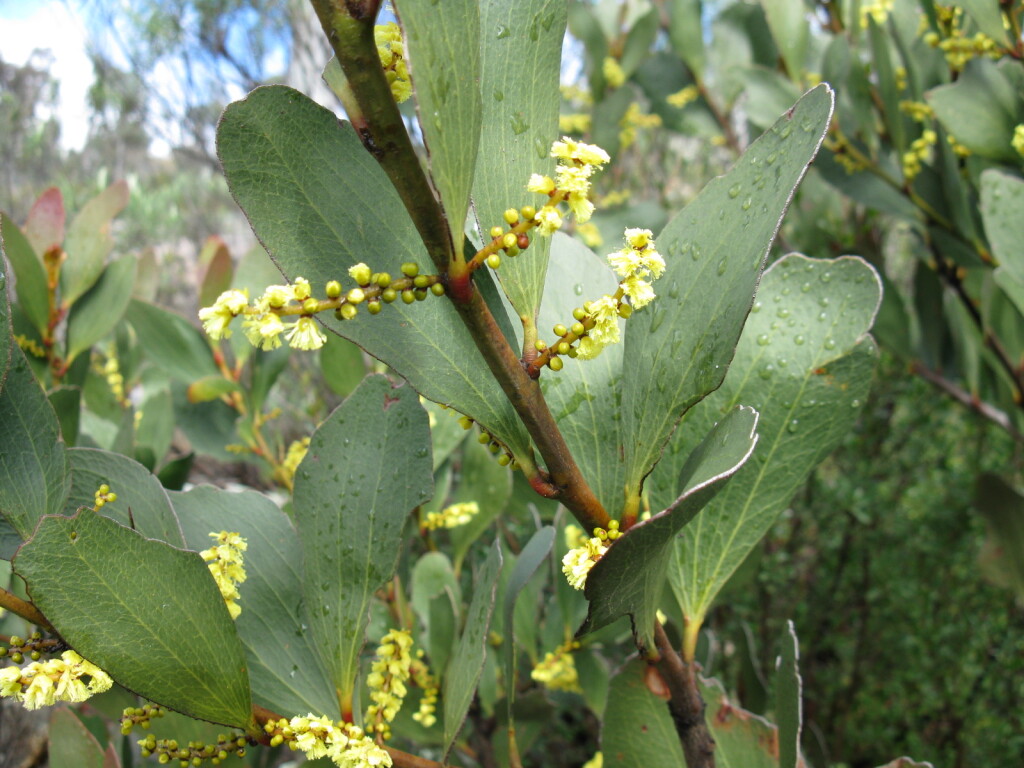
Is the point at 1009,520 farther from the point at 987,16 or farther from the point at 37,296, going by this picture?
the point at 37,296

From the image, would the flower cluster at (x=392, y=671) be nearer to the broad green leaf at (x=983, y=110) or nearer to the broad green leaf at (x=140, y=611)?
the broad green leaf at (x=140, y=611)

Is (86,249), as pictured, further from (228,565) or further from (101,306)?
(228,565)

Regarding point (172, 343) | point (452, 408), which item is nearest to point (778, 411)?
point (452, 408)

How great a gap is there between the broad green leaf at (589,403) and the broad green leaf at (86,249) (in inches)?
35.4

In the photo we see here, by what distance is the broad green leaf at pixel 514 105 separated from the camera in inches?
19.4

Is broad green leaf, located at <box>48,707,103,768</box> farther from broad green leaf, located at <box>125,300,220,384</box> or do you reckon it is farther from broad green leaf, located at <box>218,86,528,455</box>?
broad green leaf, located at <box>125,300,220,384</box>

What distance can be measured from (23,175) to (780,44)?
479cm

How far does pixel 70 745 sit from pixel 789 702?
66 cm

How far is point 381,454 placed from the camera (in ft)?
2.15

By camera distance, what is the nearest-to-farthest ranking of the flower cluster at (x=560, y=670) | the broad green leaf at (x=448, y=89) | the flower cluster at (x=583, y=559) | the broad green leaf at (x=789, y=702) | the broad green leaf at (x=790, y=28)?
the broad green leaf at (x=448, y=89)
the flower cluster at (x=583, y=559)
the broad green leaf at (x=789, y=702)
the flower cluster at (x=560, y=670)
the broad green leaf at (x=790, y=28)

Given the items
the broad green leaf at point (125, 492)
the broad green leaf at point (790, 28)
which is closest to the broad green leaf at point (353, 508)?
the broad green leaf at point (125, 492)

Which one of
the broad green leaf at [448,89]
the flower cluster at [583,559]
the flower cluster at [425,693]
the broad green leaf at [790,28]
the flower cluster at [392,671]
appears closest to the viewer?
the broad green leaf at [448,89]

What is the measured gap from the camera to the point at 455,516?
1.07 meters

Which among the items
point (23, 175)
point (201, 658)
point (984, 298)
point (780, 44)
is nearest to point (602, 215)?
point (780, 44)
